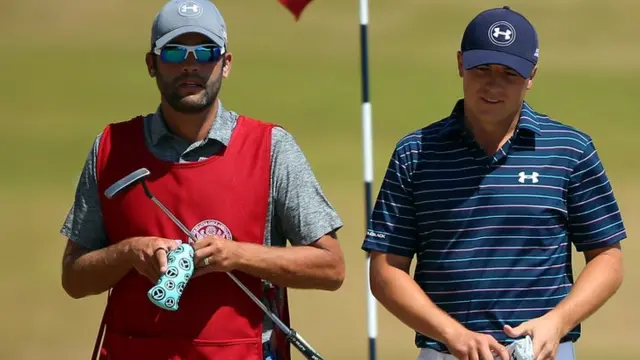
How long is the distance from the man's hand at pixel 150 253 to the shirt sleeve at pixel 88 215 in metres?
0.25

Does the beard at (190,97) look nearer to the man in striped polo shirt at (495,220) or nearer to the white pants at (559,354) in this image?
the man in striped polo shirt at (495,220)

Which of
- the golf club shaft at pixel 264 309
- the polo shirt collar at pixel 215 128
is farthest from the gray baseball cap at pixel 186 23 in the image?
the golf club shaft at pixel 264 309

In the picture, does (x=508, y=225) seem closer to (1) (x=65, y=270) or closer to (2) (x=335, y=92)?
(1) (x=65, y=270)

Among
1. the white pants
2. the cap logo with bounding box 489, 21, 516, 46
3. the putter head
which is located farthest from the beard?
the white pants

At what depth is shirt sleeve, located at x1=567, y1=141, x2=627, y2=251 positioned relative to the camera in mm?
4715

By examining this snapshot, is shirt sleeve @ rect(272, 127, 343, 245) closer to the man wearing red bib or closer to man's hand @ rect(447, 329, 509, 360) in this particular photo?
the man wearing red bib

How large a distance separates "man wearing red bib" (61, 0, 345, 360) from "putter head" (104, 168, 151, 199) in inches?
1.9

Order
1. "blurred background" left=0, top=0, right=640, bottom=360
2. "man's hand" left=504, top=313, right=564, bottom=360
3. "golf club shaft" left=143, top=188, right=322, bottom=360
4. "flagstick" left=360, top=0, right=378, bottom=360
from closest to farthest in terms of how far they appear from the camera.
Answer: "man's hand" left=504, top=313, right=564, bottom=360
"golf club shaft" left=143, top=188, right=322, bottom=360
"flagstick" left=360, top=0, right=378, bottom=360
"blurred background" left=0, top=0, right=640, bottom=360

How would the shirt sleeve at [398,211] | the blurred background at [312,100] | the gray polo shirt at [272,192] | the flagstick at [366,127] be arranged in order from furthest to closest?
1. the blurred background at [312,100]
2. the flagstick at [366,127]
3. the gray polo shirt at [272,192]
4. the shirt sleeve at [398,211]

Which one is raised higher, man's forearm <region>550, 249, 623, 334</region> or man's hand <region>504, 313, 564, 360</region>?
man's forearm <region>550, 249, 623, 334</region>

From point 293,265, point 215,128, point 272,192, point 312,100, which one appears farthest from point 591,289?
point 312,100

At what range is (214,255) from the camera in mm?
4812

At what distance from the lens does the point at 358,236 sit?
12938 millimetres

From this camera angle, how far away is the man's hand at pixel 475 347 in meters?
4.54
